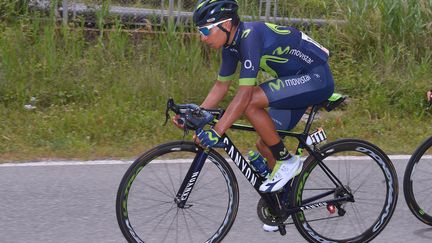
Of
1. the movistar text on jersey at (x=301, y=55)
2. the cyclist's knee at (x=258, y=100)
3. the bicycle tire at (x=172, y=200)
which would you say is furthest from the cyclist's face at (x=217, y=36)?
the bicycle tire at (x=172, y=200)

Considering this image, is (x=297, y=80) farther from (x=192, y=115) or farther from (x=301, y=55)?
(x=192, y=115)

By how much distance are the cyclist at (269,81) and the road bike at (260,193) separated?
0.10m

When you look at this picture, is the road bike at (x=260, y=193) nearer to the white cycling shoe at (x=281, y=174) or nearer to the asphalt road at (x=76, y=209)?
the white cycling shoe at (x=281, y=174)

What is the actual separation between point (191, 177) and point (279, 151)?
586 millimetres

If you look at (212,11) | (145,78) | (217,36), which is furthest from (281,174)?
(145,78)

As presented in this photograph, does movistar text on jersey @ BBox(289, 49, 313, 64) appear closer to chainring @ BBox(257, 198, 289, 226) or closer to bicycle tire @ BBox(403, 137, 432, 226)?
chainring @ BBox(257, 198, 289, 226)

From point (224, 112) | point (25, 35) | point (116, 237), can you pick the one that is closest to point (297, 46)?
point (224, 112)

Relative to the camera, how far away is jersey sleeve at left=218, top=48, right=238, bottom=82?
4.59m

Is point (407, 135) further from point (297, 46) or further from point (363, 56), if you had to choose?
point (297, 46)

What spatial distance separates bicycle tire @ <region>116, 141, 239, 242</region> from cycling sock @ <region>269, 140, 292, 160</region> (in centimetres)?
30

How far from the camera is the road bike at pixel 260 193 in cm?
448

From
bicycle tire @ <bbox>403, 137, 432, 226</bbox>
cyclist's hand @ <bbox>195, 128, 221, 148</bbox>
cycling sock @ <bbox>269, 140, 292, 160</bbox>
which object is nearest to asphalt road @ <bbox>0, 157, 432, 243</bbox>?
bicycle tire @ <bbox>403, 137, 432, 226</bbox>

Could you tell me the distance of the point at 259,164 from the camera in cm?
468

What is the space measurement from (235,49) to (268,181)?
0.85 m
